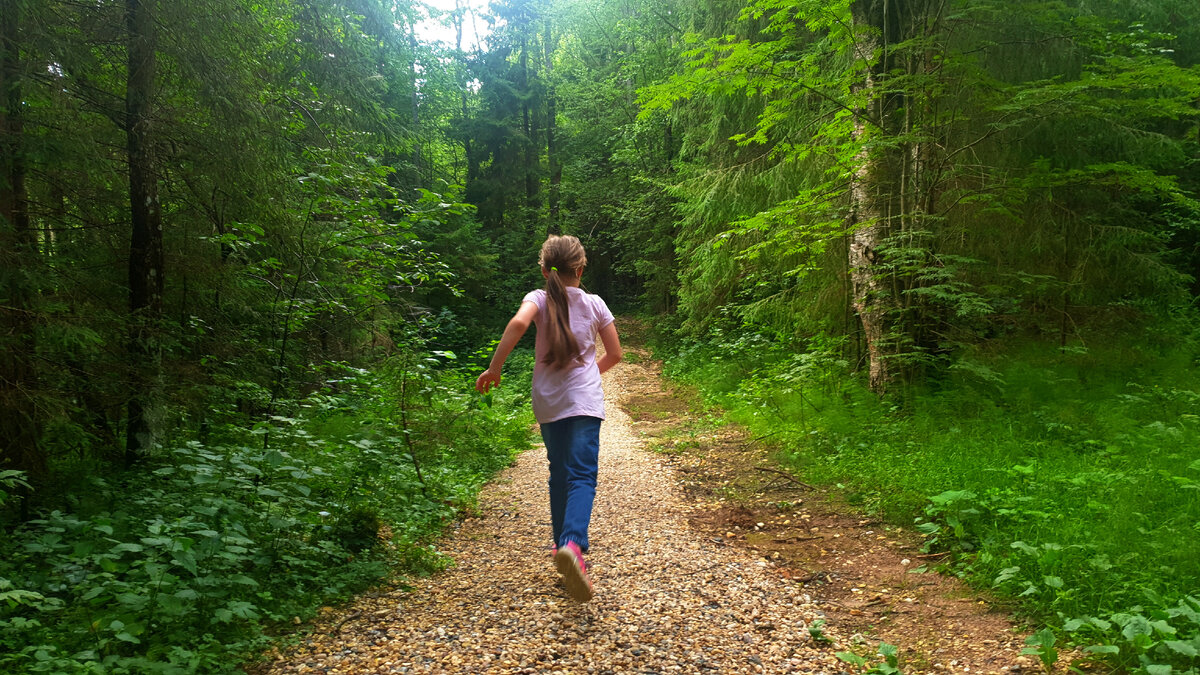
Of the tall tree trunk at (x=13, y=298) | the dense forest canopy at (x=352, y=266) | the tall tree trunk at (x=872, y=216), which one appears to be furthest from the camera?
the tall tree trunk at (x=872, y=216)

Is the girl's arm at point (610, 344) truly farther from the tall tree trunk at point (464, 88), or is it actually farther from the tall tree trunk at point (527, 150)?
the tall tree trunk at point (464, 88)

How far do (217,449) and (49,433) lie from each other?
119 cm

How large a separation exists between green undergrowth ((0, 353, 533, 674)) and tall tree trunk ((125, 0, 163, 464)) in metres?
0.44

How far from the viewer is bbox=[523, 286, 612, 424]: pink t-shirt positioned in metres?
3.26

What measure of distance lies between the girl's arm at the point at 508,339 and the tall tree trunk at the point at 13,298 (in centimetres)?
291

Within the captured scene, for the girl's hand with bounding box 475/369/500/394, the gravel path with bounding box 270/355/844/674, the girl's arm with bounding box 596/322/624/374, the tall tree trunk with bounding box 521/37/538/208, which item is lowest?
the gravel path with bounding box 270/355/844/674

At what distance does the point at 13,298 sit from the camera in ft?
12.1

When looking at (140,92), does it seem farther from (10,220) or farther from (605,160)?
(605,160)

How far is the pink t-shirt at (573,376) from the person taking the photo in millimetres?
3264

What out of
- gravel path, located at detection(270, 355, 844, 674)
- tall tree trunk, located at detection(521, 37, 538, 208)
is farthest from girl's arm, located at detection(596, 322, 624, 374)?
tall tree trunk, located at detection(521, 37, 538, 208)

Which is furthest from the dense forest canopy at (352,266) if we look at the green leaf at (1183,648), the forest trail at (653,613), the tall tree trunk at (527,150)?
the tall tree trunk at (527,150)

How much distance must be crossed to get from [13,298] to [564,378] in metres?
3.56

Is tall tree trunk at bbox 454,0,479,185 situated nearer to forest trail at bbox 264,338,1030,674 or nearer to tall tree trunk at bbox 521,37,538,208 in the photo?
tall tree trunk at bbox 521,37,538,208

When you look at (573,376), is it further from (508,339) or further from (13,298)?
(13,298)
